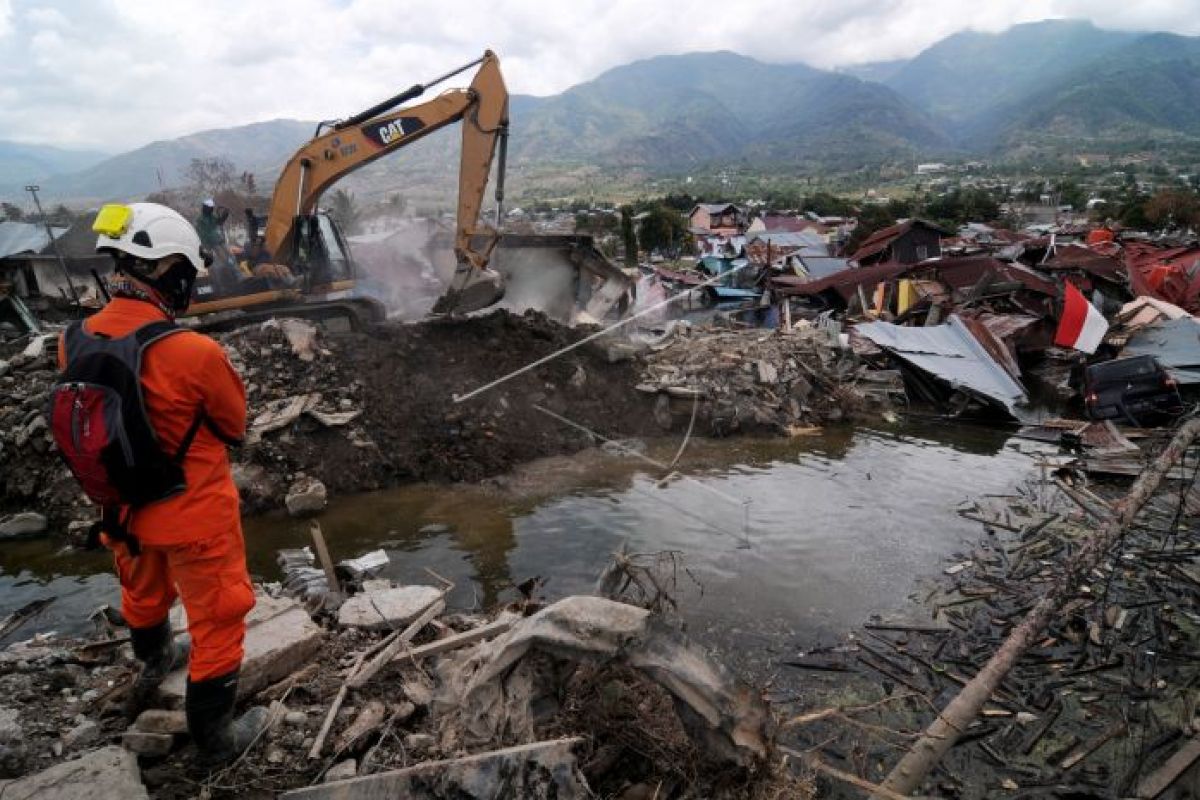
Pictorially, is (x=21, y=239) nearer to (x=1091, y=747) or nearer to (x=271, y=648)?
(x=271, y=648)

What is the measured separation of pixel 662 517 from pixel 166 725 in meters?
4.83

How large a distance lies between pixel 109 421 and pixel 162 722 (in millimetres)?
1408

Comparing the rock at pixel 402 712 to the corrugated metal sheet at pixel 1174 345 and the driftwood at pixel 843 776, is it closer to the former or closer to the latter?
the driftwood at pixel 843 776

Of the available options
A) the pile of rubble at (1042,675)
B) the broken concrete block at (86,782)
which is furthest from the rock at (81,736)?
the pile of rubble at (1042,675)

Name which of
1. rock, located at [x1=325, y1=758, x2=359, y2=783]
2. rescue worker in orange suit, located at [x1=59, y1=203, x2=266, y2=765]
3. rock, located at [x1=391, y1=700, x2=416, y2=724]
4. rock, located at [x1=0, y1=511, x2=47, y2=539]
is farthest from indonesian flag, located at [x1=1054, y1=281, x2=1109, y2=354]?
rock, located at [x1=0, y1=511, x2=47, y2=539]

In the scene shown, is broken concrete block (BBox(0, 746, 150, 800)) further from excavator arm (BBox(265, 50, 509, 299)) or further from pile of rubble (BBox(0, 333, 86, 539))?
excavator arm (BBox(265, 50, 509, 299))

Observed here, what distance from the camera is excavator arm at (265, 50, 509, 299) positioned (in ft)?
28.9

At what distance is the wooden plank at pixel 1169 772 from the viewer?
3.32 metres

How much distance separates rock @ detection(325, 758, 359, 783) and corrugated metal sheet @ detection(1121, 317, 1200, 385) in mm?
13984

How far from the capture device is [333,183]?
9.42 m

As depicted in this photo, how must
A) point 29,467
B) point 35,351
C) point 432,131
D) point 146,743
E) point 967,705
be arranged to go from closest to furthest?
point 146,743, point 967,705, point 29,467, point 35,351, point 432,131

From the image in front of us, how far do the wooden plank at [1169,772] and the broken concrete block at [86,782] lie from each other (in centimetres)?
447

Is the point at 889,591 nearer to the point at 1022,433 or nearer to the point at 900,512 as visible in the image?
the point at 900,512

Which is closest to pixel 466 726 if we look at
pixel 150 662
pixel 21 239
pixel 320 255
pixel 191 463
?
pixel 191 463
